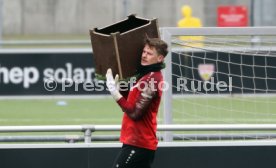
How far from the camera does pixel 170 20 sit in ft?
96.7

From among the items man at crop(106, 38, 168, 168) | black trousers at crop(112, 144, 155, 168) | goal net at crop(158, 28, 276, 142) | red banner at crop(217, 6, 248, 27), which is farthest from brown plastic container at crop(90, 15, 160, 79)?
red banner at crop(217, 6, 248, 27)

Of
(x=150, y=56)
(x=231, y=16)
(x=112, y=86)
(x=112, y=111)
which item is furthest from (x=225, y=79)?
(x=231, y=16)

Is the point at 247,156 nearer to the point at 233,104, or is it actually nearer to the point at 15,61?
the point at 233,104

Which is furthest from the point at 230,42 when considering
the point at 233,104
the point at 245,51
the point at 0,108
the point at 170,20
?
the point at 170,20

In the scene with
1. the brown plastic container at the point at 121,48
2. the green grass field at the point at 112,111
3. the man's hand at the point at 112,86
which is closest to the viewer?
the man's hand at the point at 112,86

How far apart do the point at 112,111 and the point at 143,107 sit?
8458 mm

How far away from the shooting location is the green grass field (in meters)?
9.68

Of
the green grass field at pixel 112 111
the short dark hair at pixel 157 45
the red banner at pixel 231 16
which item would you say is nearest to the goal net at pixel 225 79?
the green grass field at pixel 112 111

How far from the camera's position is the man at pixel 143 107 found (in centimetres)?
733

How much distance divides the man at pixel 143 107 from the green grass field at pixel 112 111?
1847mm

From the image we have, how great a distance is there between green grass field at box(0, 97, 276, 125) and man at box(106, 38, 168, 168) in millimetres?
1847

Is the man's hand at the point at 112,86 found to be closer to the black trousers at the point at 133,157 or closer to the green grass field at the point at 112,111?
the black trousers at the point at 133,157

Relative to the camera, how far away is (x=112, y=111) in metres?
15.8

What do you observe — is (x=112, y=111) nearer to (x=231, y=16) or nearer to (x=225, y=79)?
(x=225, y=79)
